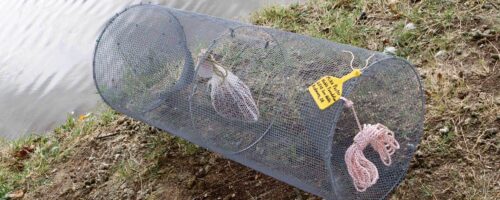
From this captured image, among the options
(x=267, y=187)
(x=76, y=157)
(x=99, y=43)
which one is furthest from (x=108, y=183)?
(x=267, y=187)

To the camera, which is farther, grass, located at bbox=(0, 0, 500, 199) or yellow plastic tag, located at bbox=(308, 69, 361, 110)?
grass, located at bbox=(0, 0, 500, 199)

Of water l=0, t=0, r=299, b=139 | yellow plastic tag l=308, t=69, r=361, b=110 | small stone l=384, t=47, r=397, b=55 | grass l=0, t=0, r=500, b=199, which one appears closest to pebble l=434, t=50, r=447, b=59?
grass l=0, t=0, r=500, b=199

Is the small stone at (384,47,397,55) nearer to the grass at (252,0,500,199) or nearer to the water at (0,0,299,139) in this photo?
the grass at (252,0,500,199)

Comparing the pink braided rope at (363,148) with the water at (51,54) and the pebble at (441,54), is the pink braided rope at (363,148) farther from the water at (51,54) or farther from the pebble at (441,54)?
the water at (51,54)

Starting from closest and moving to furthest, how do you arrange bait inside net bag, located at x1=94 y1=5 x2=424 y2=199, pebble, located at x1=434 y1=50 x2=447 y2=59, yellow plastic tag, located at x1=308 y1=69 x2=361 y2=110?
yellow plastic tag, located at x1=308 y1=69 x2=361 y2=110 → bait inside net bag, located at x1=94 y1=5 x2=424 y2=199 → pebble, located at x1=434 y1=50 x2=447 y2=59

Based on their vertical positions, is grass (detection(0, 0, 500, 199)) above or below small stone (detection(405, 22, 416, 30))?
below

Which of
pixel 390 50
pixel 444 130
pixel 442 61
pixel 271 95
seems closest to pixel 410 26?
pixel 390 50

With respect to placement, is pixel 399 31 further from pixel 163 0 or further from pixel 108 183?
pixel 163 0

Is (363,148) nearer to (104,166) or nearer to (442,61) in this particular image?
(442,61)
